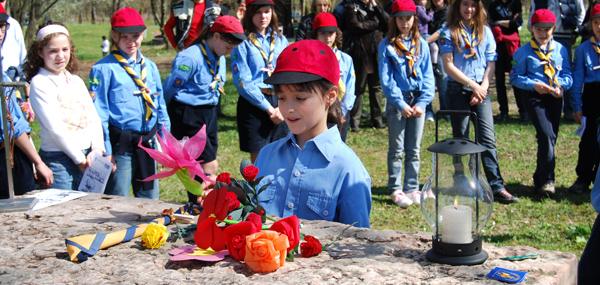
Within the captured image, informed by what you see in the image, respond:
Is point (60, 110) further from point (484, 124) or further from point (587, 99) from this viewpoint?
point (587, 99)

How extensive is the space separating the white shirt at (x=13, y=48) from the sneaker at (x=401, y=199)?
388 centimetres

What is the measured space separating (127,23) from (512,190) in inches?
172

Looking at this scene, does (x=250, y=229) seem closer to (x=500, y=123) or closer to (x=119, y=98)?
(x=119, y=98)

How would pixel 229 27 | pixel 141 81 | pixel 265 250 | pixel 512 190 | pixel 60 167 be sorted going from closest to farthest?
1. pixel 265 250
2. pixel 60 167
3. pixel 141 81
4. pixel 229 27
5. pixel 512 190

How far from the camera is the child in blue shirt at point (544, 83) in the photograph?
603 cm

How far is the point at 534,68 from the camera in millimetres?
6117

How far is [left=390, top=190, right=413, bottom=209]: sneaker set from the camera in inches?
230

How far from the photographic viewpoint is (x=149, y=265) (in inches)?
86.4

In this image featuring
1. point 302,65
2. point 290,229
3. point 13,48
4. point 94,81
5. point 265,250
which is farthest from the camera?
point 13,48

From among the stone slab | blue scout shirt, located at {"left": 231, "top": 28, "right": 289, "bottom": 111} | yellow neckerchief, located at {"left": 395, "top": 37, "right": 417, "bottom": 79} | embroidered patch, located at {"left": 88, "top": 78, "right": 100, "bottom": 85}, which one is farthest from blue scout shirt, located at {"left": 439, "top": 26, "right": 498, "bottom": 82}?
the stone slab

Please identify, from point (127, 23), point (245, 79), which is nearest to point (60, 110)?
point (127, 23)

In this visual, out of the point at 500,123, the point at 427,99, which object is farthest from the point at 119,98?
the point at 500,123

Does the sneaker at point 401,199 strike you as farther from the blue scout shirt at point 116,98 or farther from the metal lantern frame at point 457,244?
the metal lantern frame at point 457,244

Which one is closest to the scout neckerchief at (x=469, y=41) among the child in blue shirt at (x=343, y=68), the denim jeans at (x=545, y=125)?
the denim jeans at (x=545, y=125)
